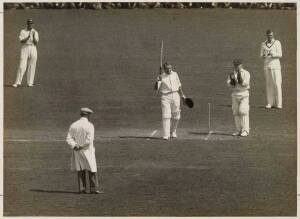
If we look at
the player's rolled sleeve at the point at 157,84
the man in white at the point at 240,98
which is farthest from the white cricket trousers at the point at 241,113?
the player's rolled sleeve at the point at 157,84

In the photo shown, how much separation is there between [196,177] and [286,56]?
733cm

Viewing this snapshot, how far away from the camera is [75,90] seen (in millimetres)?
29500

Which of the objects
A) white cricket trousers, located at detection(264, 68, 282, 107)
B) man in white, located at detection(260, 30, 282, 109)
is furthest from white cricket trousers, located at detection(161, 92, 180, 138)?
white cricket trousers, located at detection(264, 68, 282, 107)

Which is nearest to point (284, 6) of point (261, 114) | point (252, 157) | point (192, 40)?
point (261, 114)

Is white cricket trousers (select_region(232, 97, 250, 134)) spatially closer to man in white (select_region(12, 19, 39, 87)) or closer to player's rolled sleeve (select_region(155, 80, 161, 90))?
player's rolled sleeve (select_region(155, 80, 161, 90))

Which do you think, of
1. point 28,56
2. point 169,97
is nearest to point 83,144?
point 169,97

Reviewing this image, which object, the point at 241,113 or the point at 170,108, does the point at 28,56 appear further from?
the point at 241,113

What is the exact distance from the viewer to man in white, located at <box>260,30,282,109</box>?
2778 cm

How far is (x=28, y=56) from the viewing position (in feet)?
97.0

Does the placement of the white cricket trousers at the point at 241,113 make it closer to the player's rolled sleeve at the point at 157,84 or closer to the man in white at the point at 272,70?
the player's rolled sleeve at the point at 157,84

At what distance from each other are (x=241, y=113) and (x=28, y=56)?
19.4 feet

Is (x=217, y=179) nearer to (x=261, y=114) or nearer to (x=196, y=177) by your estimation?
(x=196, y=177)

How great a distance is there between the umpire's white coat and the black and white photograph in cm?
2

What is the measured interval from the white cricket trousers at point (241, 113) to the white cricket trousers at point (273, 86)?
183cm
